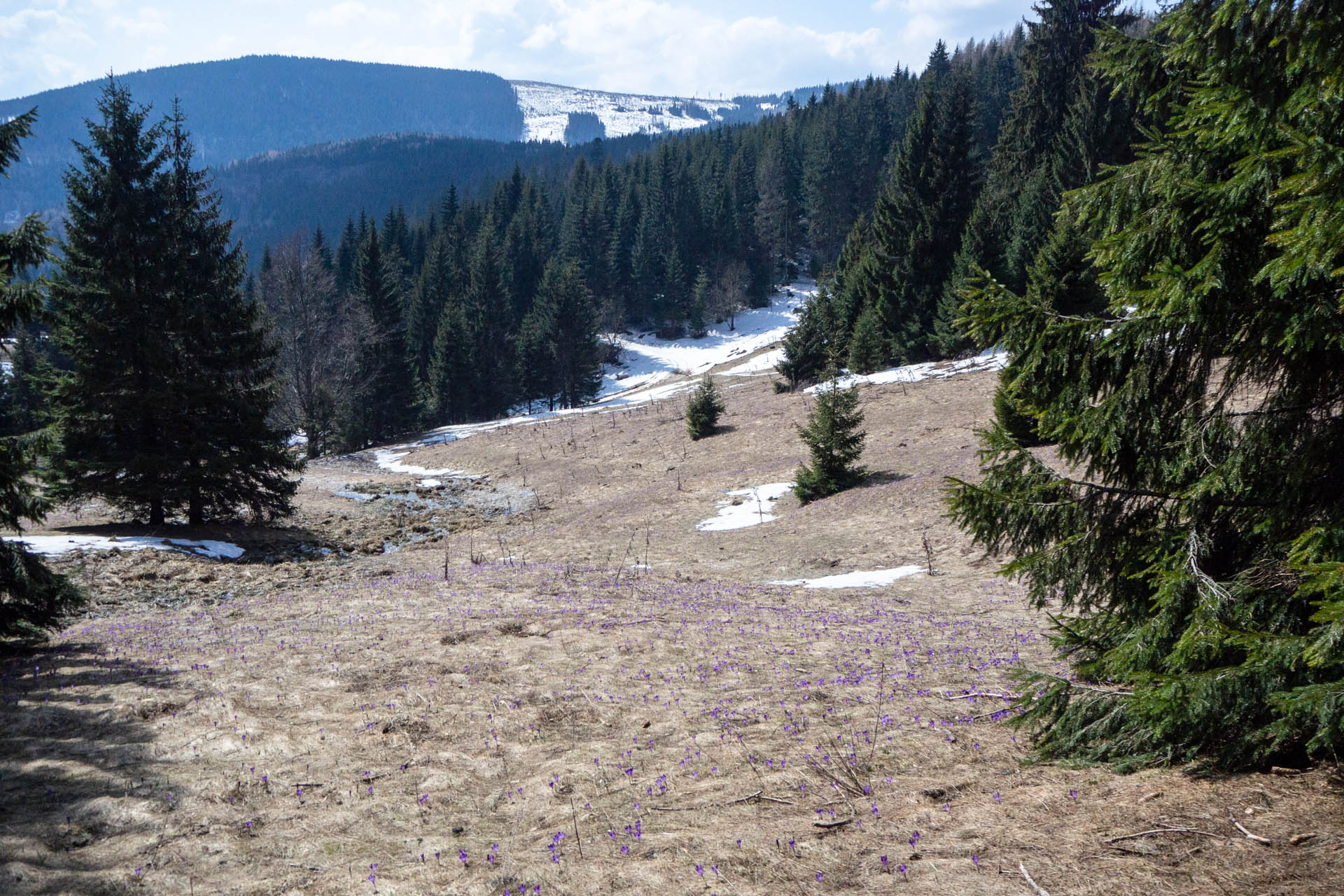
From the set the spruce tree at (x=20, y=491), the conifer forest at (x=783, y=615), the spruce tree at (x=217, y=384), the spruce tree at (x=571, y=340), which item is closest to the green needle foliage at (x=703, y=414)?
the conifer forest at (x=783, y=615)

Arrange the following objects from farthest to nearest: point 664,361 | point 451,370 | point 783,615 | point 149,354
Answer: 1. point 664,361
2. point 451,370
3. point 149,354
4. point 783,615

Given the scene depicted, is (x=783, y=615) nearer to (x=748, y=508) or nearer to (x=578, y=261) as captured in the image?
(x=748, y=508)

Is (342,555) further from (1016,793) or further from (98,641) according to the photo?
(1016,793)

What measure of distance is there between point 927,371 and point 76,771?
32.2 metres

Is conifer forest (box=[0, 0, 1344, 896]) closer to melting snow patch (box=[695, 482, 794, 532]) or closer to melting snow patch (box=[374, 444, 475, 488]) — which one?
melting snow patch (box=[695, 482, 794, 532])

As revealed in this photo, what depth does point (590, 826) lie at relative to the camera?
16.4ft

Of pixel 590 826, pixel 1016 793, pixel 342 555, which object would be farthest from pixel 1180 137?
pixel 342 555

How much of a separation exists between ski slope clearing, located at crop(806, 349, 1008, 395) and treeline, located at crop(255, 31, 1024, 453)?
14.3 m

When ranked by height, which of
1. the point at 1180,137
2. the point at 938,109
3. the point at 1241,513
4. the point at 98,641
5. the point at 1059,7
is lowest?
the point at 98,641

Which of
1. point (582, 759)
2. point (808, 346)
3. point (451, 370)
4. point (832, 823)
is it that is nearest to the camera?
point (832, 823)

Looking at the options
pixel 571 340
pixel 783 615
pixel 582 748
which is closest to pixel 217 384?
pixel 783 615

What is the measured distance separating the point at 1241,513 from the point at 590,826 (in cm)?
467

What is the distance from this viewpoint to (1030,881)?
3.59 meters

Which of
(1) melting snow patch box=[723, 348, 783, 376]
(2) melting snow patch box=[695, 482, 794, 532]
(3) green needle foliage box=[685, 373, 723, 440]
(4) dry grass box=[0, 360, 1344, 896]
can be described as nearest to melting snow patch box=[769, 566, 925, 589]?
(4) dry grass box=[0, 360, 1344, 896]
